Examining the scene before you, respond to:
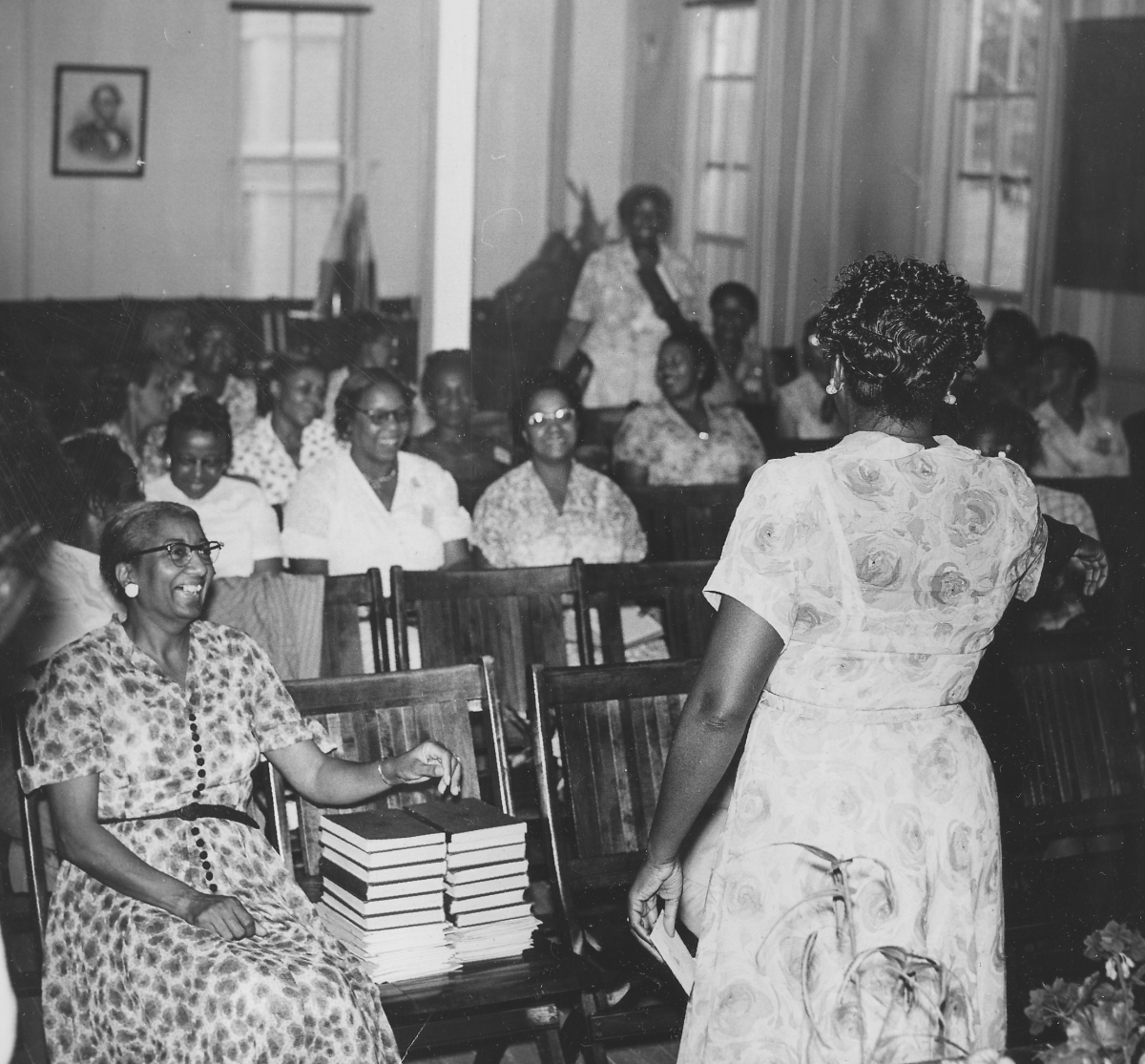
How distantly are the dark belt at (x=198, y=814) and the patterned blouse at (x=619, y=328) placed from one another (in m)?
4.08

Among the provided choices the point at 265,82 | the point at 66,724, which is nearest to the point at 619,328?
the point at 265,82

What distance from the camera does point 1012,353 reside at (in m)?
5.83

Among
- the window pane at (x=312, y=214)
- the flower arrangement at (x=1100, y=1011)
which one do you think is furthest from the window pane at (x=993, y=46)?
the flower arrangement at (x=1100, y=1011)

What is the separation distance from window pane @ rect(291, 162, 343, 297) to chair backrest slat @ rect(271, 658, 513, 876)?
7249 mm

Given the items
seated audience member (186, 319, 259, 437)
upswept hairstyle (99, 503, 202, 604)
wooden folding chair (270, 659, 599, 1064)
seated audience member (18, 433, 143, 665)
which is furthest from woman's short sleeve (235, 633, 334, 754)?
seated audience member (186, 319, 259, 437)

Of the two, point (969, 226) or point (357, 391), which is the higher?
point (969, 226)

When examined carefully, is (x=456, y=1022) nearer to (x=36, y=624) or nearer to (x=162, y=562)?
(x=162, y=562)

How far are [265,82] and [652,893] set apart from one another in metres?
8.79

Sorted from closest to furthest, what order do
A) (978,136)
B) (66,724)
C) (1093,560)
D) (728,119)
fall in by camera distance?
(66,724), (1093,560), (978,136), (728,119)

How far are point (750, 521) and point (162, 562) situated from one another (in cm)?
118

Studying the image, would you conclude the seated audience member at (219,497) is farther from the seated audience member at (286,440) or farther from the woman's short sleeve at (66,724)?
the woman's short sleeve at (66,724)

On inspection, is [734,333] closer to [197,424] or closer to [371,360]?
[371,360]

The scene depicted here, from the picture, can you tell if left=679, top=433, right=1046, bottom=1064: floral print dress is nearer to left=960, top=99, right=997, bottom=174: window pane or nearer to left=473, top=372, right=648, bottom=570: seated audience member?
left=473, top=372, right=648, bottom=570: seated audience member

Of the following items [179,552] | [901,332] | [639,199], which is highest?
[639,199]
